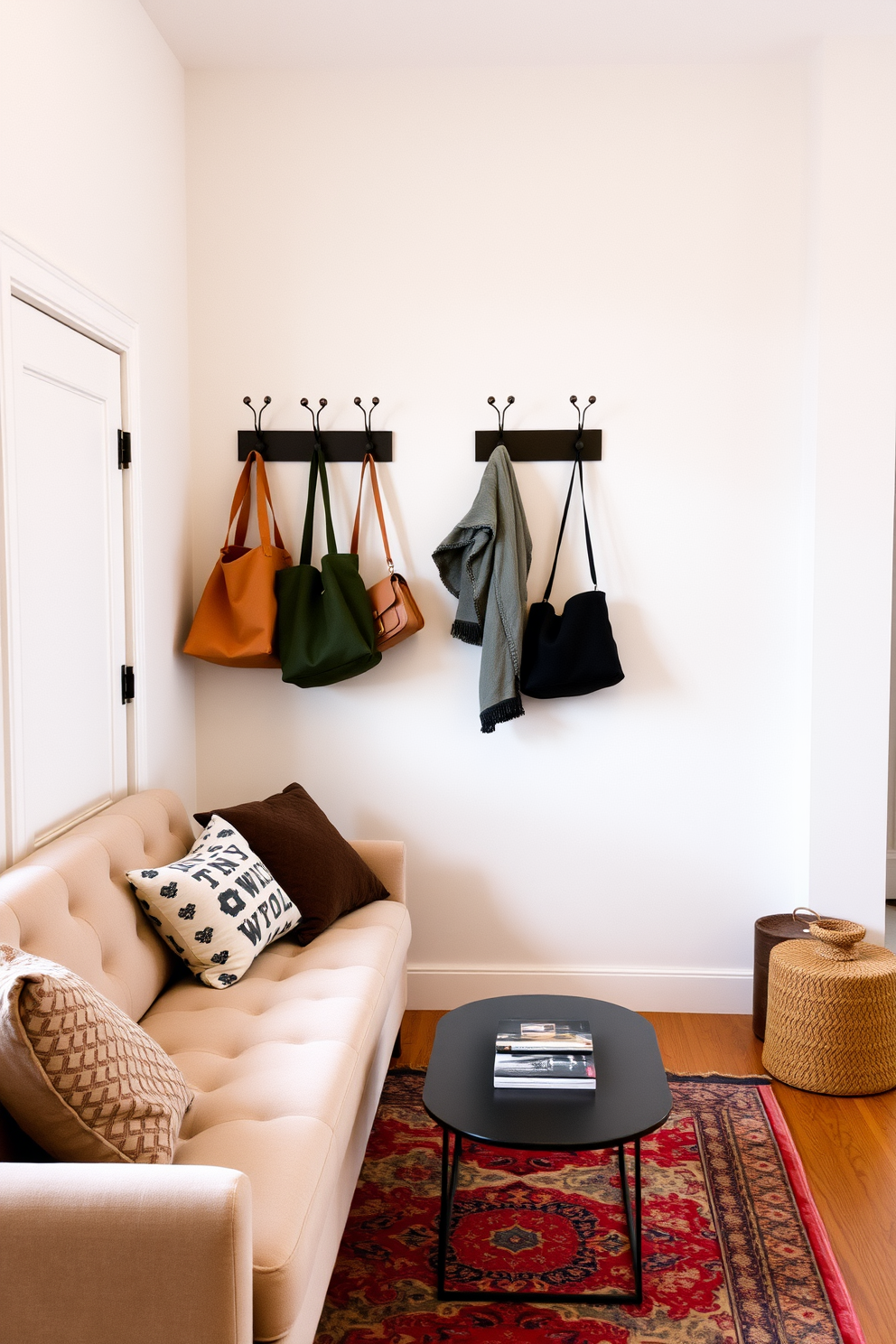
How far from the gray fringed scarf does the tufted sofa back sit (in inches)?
39.1

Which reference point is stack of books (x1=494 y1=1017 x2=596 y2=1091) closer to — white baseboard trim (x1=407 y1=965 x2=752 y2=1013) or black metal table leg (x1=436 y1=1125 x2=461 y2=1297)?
black metal table leg (x1=436 y1=1125 x2=461 y2=1297)

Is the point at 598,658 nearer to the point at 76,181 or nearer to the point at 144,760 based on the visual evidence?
the point at 144,760

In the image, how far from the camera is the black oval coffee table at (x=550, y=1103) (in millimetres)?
1724

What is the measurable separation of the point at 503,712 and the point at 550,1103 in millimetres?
1273

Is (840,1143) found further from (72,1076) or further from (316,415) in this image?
(316,415)

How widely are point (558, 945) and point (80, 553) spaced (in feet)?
5.97

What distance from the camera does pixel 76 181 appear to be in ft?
7.30

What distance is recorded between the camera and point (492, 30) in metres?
2.78

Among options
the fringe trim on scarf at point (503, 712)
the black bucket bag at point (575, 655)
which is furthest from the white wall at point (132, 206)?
the black bucket bag at point (575, 655)

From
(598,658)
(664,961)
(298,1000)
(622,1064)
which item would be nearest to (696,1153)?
(622,1064)

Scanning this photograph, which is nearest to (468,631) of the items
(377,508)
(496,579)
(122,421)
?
(496,579)

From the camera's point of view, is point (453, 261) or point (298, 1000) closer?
point (298, 1000)

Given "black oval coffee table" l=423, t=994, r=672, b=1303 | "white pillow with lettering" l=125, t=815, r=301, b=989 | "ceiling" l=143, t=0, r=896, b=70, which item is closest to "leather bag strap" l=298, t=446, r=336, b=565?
"white pillow with lettering" l=125, t=815, r=301, b=989

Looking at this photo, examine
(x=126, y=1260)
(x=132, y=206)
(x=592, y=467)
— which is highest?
(x=132, y=206)
